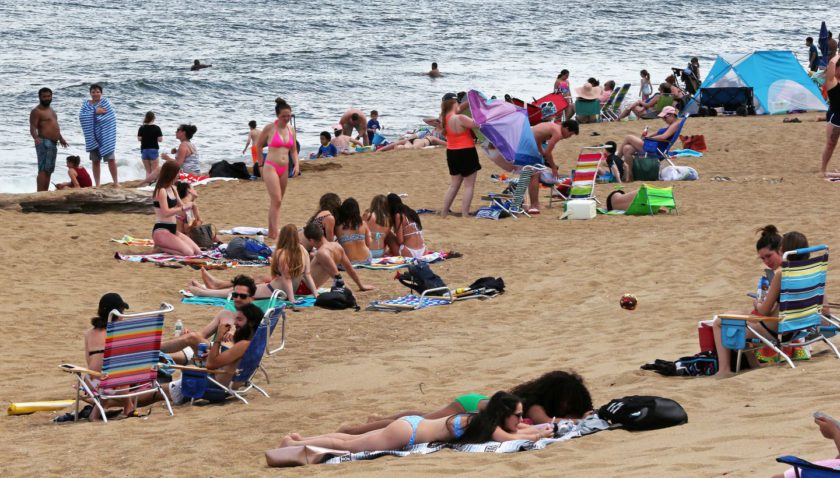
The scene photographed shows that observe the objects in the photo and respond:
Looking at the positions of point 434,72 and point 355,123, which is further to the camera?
point 434,72

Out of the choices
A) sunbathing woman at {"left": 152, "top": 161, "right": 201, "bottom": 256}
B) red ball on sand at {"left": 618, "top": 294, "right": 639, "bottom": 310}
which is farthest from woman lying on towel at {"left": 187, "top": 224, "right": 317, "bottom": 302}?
red ball on sand at {"left": 618, "top": 294, "right": 639, "bottom": 310}

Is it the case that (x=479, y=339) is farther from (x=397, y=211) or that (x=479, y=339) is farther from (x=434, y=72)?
(x=434, y=72)

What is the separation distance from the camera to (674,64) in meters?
38.8

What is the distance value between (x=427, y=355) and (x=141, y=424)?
2.07 m

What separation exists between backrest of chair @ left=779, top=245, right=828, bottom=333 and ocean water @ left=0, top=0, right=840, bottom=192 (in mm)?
15145

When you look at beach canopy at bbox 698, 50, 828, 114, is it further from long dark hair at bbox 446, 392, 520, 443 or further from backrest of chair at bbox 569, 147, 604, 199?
long dark hair at bbox 446, 392, 520, 443

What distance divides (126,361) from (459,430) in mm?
2066

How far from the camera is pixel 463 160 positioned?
41.0ft

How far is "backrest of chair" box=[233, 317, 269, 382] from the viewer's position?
6.39 metres

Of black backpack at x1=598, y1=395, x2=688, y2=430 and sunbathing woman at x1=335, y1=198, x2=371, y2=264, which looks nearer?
black backpack at x1=598, y1=395, x2=688, y2=430

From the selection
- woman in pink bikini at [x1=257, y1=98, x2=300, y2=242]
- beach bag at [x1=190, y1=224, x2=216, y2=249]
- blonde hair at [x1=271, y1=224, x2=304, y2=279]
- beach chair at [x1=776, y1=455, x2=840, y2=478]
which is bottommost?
beach bag at [x1=190, y1=224, x2=216, y2=249]

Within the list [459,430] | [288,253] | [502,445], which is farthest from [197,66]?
[502,445]

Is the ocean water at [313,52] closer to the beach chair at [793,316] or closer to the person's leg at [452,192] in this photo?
the person's leg at [452,192]

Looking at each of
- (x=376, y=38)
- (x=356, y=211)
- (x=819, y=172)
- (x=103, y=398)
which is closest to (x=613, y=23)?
(x=376, y=38)
